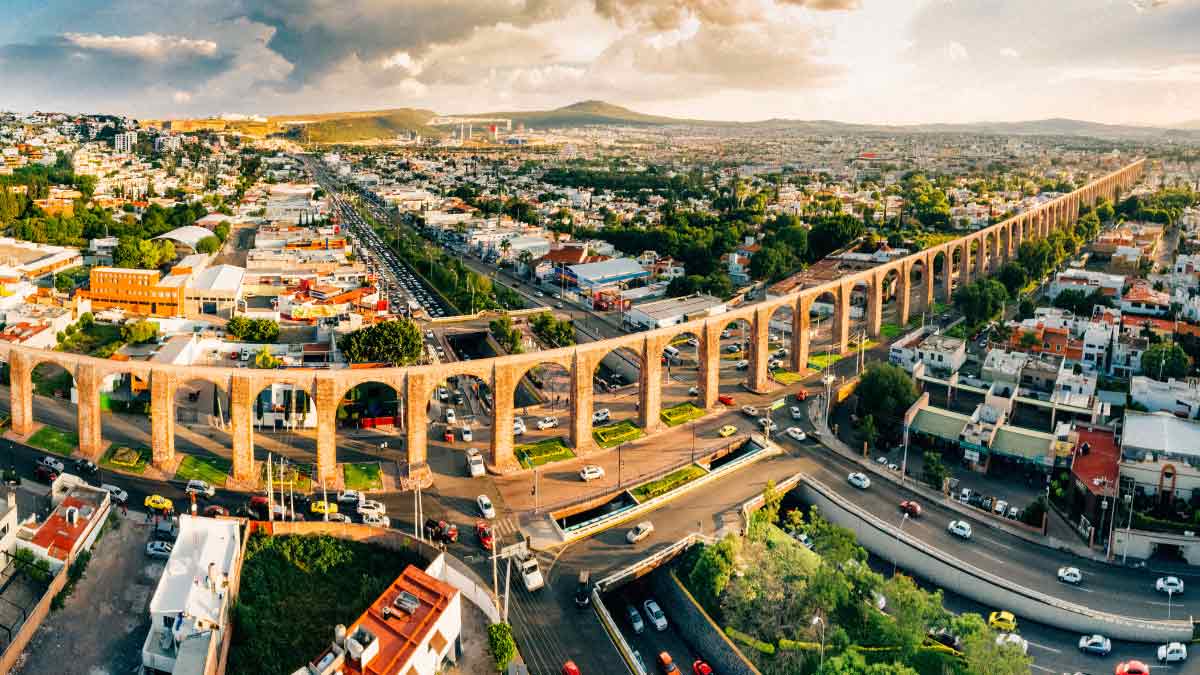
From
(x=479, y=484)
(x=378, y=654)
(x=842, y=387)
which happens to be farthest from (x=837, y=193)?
(x=378, y=654)

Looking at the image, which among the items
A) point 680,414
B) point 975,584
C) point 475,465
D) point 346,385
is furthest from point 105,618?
point 975,584

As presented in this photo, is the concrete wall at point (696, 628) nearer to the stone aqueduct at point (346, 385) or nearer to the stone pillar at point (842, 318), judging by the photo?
the stone aqueduct at point (346, 385)

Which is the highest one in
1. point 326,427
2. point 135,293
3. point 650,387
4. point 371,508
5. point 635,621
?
point 135,293

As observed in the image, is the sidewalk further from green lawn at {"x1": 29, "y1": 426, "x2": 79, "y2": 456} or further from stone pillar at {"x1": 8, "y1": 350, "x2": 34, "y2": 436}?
stone pillar at {"x1": 8, "y1": 350, "x2": 34, "y2": 436}

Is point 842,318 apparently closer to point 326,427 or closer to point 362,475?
point 362,475

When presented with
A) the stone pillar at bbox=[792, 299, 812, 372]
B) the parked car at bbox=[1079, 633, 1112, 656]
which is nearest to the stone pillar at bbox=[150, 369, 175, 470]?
the stone pillar at bbox=[792, 299, 812, 372]

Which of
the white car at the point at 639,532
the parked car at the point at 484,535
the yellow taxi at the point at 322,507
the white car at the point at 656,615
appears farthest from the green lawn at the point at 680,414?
the yellow taxi at the point at 322,507
